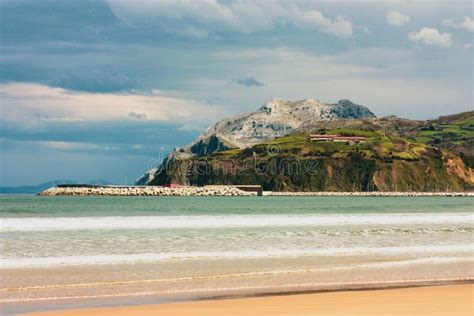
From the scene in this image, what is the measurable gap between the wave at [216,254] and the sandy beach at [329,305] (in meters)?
10.5

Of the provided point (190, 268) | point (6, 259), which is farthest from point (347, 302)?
point (6, 259)

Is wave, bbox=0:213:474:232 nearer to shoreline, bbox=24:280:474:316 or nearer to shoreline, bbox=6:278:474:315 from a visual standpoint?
shoreline, bbox=6:278:474:315

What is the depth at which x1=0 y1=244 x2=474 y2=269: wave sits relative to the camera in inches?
1084

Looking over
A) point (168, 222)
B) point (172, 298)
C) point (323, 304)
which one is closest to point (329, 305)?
point (323, 304)

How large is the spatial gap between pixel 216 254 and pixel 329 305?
1374 centimetres

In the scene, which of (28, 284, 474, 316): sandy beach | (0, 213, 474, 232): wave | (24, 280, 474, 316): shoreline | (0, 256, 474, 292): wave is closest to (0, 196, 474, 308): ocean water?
(0, 256, 474, 292): wave

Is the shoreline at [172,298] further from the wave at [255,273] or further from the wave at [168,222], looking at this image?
the wave at [168,222]

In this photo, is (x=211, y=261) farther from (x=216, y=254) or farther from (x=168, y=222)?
(x=168, y=222)

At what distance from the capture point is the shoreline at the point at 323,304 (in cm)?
1642

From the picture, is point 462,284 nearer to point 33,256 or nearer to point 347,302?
point 347,302

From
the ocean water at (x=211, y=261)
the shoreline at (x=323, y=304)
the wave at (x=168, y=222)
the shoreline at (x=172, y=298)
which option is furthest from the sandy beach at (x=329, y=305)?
the wave at (x=168, y=222)

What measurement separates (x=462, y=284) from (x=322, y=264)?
668cm

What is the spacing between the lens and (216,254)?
101 ft

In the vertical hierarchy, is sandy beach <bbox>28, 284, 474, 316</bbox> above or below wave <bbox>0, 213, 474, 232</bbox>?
above
